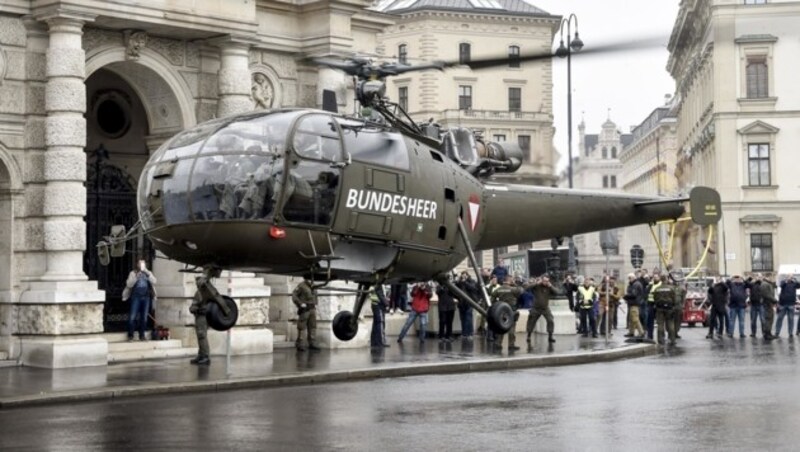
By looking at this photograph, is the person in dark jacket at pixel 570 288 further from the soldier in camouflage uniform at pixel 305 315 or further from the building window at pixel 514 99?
the building window at pixel 514 99

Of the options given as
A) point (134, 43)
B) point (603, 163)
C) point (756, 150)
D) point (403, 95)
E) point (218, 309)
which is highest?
point (603, 163)

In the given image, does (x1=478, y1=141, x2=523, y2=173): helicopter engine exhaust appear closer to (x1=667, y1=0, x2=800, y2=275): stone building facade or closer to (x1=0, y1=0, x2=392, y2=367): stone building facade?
(x1=0, y1=0, x2=392, y2=367): stone building facade

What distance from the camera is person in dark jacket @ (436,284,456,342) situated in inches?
1237

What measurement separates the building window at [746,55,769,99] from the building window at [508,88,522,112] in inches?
712

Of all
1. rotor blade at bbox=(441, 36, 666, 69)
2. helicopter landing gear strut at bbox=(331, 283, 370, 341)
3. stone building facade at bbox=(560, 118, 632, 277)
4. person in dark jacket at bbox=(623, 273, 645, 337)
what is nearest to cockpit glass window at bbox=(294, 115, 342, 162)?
rotor blade at bbox=(441, 36, 666, 69)

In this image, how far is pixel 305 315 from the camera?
27.2m

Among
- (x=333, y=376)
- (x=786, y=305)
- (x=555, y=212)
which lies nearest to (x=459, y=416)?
(x=555, y=212)

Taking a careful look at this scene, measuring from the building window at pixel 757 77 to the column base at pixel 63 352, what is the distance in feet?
159

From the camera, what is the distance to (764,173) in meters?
66.2

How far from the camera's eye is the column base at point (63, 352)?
75.6 feet

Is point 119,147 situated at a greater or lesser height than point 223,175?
greater

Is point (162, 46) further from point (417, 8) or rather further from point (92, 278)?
point (417, 8)

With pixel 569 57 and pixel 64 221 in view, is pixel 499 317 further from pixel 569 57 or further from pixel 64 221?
pixel 64 221

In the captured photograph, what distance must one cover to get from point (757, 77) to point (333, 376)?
160 ft
